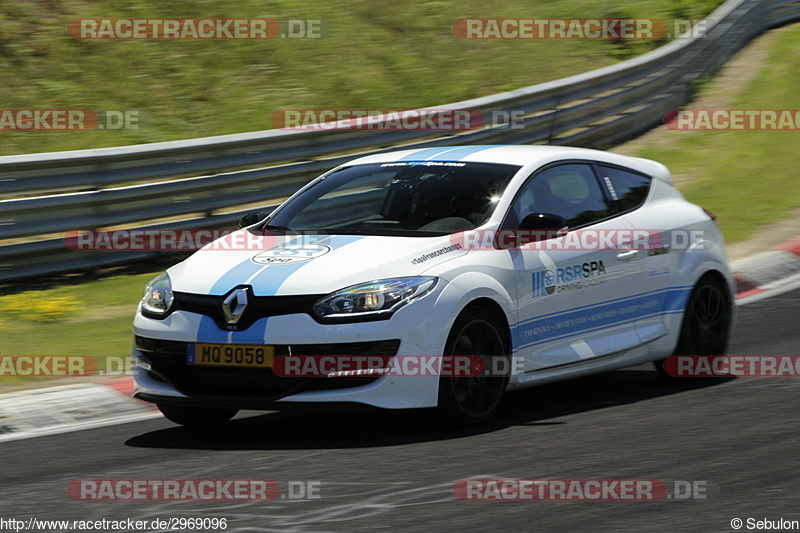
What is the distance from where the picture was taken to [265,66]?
1866 centimetres

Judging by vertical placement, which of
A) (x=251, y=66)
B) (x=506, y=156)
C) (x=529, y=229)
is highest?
(x=251, y=66)

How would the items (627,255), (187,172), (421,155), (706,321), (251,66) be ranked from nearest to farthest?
(627,255) < (421,155) < (706,321) < (187,172) < (251,66)

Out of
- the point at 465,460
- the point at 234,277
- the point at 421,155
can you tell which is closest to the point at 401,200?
the point at 421,155

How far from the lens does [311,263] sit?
6.45 m

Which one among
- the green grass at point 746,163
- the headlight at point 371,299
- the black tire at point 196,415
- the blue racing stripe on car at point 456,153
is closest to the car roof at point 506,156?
the blue racing stripe on car at point 456,153

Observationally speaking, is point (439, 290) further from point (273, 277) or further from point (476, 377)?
point (273, 277)

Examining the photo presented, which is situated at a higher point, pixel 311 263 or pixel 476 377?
pixel 311 263

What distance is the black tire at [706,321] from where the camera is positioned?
8148mm

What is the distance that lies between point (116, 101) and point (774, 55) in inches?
512

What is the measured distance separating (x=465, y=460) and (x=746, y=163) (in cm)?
1253

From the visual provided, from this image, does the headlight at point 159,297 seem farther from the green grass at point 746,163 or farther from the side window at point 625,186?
the green grass at point 746,163

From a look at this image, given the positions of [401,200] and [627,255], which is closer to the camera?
[401,200]

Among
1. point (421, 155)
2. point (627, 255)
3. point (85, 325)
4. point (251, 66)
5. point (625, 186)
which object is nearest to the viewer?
point (627, 255)

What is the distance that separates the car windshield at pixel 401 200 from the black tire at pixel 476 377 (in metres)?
0.60
